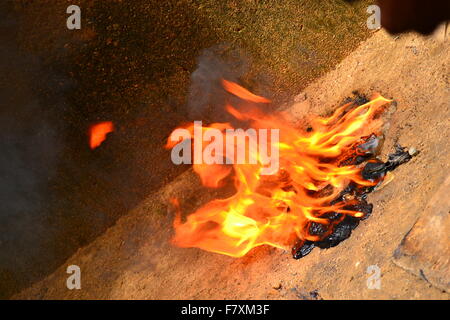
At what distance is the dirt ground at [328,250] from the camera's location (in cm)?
365

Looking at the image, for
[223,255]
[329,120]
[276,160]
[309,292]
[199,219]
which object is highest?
[329,120]

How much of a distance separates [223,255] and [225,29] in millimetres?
1824

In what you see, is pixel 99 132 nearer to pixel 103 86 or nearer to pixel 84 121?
pixel 84 121

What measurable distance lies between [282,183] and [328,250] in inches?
25.8

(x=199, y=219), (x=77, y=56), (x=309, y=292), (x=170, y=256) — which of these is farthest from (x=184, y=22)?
(x=309, y=292)

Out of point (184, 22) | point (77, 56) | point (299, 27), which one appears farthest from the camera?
point (299, 27)

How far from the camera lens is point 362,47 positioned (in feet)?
13.7

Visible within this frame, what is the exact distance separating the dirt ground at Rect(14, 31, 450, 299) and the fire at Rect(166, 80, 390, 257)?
11 cm

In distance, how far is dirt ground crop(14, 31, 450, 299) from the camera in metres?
3.65

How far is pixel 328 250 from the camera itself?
148 inches

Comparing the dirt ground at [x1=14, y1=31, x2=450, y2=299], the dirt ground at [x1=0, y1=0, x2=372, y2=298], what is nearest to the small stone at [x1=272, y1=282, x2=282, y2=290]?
the dirt ground at [x1=14, y1=31, x2=450, y2=299]

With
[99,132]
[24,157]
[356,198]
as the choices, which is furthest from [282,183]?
[24,157]

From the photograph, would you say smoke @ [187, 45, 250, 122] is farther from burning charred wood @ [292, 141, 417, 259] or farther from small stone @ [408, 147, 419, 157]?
small stone @ [408, 147, 419, 157]
